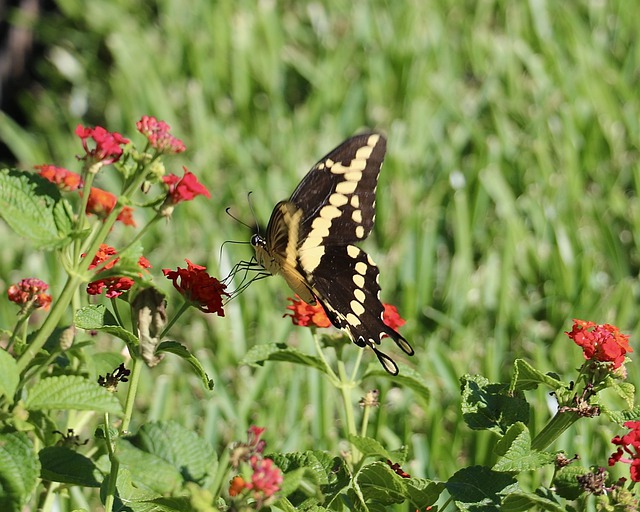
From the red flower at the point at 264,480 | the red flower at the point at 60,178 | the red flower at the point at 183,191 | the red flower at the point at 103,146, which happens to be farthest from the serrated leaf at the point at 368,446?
the red flower at the point at 60,178

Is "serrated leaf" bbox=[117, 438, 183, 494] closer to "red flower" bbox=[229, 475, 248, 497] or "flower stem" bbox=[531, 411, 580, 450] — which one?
"red flower" bbox=[229, 475, 248, 497]

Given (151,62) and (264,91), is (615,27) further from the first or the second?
(151,62)

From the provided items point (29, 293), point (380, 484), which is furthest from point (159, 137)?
point (380, 484)

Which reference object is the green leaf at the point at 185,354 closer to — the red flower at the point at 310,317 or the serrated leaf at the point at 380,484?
the serrated leaf at the point at 380,484

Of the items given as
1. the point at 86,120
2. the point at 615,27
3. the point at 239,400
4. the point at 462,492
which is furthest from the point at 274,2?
the point at 462,492

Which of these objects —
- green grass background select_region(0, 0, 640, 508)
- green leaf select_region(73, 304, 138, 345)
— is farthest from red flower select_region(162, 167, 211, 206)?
green grass background select_region(0, 0, 640, 508)

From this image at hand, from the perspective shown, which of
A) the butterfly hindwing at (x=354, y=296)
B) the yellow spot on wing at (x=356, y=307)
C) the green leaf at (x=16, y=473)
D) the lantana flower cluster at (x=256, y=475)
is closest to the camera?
the lantana flower cluster at (x=256, y=475)

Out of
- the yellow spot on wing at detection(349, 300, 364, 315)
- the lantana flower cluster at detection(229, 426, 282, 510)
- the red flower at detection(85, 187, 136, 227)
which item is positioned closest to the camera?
the lantana flower cluster at detection(229, 426, 282, 510)
